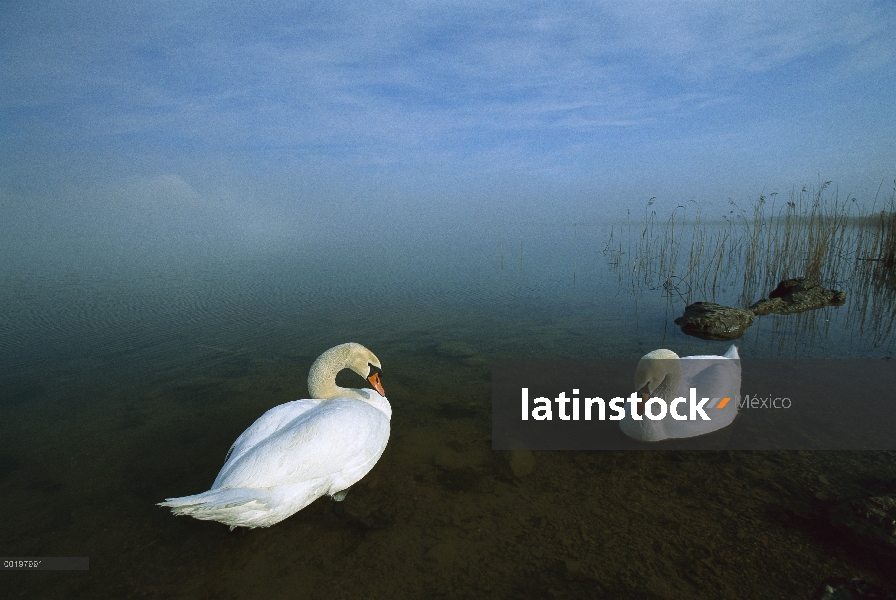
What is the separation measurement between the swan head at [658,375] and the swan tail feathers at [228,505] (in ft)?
11.7

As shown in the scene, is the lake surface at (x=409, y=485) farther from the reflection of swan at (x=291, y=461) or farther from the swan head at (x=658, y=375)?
the swan head at (x=658, y=375)

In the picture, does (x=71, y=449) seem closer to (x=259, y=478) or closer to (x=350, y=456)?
(x=259, y=478)

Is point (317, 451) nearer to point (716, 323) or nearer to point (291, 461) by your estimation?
point (291, 461)

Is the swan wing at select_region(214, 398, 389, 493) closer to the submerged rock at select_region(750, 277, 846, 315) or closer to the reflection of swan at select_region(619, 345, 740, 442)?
the reflection of swan at select_region(619, 345, 740, 442)

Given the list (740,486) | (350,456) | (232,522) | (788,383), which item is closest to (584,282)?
(788,383)

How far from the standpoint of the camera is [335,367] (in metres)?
4.05

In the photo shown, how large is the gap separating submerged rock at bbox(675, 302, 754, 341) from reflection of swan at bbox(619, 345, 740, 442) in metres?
3.45

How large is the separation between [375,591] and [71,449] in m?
3.85

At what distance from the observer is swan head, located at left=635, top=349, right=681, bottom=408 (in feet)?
13.6

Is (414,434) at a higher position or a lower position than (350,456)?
lower

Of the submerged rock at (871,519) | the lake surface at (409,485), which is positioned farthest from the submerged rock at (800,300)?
the submerged rock at (871,519)

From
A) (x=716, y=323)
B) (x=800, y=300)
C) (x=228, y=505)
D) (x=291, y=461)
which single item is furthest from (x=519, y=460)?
(x=800, y=300)

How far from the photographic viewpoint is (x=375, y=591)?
2.70 meters

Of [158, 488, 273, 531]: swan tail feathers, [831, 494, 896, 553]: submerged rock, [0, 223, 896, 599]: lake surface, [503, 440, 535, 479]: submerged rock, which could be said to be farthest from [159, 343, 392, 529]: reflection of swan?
[831, 494, 896, 553]: submerged rock
